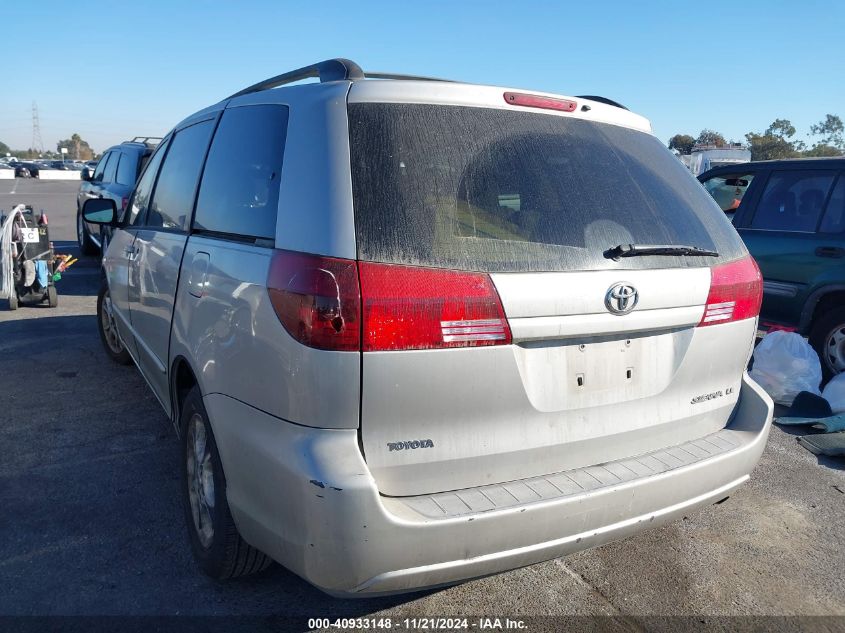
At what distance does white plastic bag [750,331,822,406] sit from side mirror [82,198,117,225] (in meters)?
5.05

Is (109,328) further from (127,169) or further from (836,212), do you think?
(836,212)

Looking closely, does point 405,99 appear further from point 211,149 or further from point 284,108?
point 211,149

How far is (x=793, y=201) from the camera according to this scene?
636 centimetres

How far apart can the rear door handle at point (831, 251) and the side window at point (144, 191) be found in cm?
517

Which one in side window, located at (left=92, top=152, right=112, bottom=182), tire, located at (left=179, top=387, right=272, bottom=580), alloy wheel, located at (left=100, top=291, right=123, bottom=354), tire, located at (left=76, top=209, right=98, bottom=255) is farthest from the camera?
side window, located at (left=92, top=152, right=112, bottom=182)

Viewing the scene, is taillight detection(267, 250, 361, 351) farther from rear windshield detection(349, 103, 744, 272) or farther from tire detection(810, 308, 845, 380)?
tire detection(810, 308, 845, 380)

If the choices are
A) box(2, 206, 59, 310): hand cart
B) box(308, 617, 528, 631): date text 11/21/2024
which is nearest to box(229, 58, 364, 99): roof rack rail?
box(308, 617, 528, 631): date text 11/21/2024

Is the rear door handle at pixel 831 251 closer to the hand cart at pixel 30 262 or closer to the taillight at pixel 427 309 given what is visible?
the taillight at pixel 427 309

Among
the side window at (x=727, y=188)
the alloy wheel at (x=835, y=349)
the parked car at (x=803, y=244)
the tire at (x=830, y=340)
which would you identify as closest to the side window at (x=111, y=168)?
the side window at (x=727, y=188)

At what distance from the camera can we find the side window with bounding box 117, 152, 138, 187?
1011cm

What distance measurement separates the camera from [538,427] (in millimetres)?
2355

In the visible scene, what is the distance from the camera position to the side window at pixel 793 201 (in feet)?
20.1

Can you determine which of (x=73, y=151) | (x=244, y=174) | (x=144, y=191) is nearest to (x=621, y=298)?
(x=244, y=174)

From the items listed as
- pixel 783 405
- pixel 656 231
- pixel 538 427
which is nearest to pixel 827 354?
pixel 783 405
